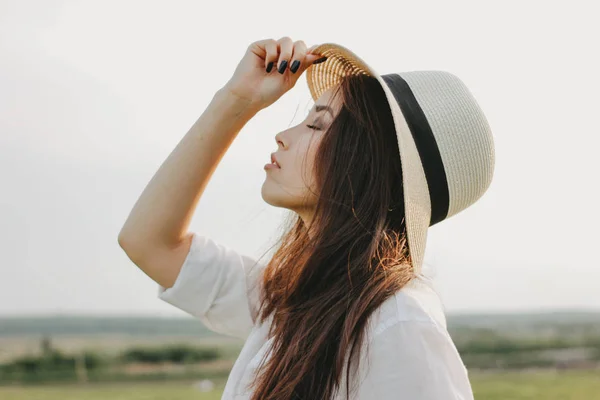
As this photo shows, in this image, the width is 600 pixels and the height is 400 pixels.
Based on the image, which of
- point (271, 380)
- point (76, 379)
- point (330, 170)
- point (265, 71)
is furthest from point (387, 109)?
point (76, 379)

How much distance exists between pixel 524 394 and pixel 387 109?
16.4m

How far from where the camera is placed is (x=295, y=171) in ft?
5.74

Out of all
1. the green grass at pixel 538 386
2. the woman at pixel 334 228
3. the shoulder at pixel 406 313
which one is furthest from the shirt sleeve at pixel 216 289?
the green grass at pixel 538 386

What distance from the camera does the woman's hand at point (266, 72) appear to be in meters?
1.90

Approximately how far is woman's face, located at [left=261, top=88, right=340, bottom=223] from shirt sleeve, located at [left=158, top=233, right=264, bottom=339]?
349mm

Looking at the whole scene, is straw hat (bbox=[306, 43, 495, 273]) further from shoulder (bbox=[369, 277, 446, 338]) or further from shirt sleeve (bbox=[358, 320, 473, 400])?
shirt sleeve (bbox=[358, 320, 473, 400])

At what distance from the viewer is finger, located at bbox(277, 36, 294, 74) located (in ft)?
6.15

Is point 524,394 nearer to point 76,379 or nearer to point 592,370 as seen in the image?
point 592,370

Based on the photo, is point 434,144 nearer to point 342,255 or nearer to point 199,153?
point 342,255

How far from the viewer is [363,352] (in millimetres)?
1464

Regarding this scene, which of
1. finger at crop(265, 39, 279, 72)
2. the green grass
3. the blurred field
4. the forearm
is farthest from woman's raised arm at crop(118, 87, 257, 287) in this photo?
the green grass

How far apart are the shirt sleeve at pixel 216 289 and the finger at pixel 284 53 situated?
533 millimetres

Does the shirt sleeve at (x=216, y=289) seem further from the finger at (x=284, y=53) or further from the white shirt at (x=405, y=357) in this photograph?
the finger at (x=284, y=53)

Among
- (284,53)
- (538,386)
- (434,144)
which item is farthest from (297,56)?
(538,386)
